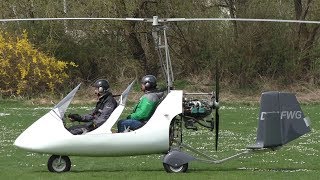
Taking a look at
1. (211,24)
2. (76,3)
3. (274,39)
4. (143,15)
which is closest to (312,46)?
(274,39)

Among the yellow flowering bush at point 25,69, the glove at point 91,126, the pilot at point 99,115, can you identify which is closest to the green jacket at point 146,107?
the pilot at point 99,115

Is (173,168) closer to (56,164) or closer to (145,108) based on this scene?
(145,108)

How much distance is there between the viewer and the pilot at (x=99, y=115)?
13906mm

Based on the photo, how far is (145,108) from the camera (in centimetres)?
1406

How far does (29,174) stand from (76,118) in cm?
116

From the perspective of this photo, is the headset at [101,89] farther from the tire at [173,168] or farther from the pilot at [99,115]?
the tire at [173,168]

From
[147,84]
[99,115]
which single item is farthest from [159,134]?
[99,115]

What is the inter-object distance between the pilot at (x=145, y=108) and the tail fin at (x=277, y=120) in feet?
5.61

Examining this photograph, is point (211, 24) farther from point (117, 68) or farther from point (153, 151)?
point (153, 151)

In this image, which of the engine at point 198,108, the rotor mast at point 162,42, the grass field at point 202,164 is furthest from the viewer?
the engine at point 198,108

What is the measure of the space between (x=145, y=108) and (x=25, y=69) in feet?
73.3

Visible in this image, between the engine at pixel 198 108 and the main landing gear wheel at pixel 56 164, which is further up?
the engine at pixel 198 108

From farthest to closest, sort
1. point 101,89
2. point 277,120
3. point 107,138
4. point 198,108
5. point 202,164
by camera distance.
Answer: point 202,164, point 101,89, point 198,108, point 277,120, point 107,138

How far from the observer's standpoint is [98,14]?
1421 inches
